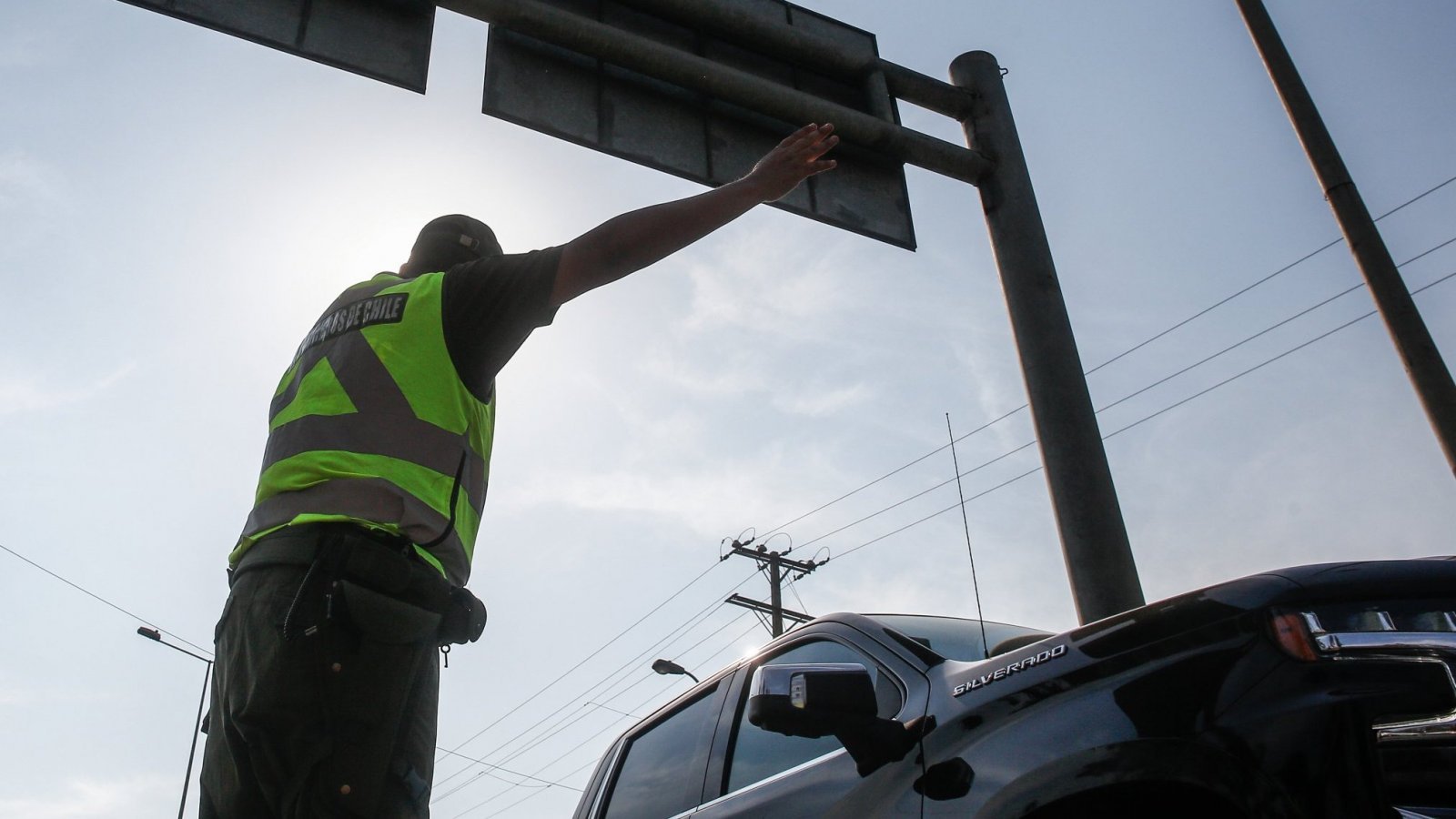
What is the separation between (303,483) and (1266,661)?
5.96 ft

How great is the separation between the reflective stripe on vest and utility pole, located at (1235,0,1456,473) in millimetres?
5088

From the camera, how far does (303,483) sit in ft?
6.69

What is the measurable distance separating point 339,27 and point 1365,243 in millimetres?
5892

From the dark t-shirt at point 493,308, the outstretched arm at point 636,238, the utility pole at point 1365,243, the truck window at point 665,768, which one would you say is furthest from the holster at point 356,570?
the utility pole at point 1365,243

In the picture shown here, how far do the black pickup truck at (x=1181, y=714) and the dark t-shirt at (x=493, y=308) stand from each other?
93cm

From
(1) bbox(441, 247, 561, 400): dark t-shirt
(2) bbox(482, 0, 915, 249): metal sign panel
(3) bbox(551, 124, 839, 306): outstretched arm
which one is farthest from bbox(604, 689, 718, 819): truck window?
(2) bbox(482, 0, 915, 249): metal sign panel

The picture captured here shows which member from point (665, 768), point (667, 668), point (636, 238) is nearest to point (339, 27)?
point (665, 768)

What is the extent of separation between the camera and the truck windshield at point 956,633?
2.94 m

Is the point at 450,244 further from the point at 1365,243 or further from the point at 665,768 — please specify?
the point at 1365,243

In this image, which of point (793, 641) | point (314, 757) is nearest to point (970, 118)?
point (793, 641)

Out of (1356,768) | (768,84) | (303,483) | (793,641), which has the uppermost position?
(768,84)

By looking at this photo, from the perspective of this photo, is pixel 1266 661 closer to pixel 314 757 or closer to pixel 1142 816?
pixel 1142 816

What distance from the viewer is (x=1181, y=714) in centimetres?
183

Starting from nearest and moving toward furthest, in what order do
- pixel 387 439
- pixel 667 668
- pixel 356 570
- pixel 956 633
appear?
pixel 356 570
pixel 387 439
pixel 956 633
pixel 667 668
